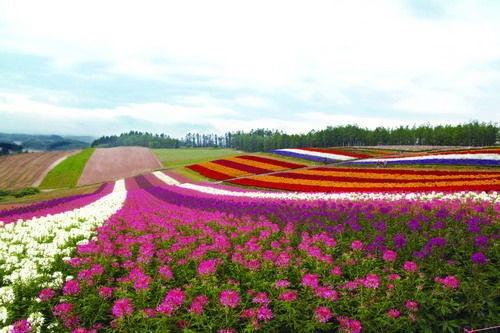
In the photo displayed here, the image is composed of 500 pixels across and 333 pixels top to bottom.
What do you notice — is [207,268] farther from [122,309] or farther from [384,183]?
[384,183]

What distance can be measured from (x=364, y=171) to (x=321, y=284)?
101ft

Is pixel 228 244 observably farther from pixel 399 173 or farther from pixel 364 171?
pixel 364 171

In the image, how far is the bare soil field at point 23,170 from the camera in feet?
184

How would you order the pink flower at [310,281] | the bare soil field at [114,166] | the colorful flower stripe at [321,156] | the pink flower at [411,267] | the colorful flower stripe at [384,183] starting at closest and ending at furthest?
1. the pink flower at [310,281]
2. the pink flower at [411,267]
3. the colorful flower stripe at [384,183]
4. the colorful flower stripe at [321,156]
5. the bare soil field at [114,166]

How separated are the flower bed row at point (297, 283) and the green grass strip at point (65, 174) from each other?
49.7 m

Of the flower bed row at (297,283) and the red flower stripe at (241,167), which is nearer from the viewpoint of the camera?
the flower bed row at (297,283)

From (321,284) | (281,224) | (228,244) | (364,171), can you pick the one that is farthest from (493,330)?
(364,171)

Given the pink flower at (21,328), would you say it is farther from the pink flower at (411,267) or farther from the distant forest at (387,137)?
the distant forest at (387,137)

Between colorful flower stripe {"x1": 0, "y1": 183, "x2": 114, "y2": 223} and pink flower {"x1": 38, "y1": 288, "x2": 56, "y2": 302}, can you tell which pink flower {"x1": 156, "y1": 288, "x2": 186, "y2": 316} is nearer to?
pink flower {"x1": 38, "y1": 288, "x2": 56, "y2": 302}

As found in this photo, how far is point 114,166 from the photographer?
6888cm

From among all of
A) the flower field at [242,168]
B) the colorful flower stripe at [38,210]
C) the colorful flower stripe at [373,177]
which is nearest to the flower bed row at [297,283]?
the colorful flower stripe at [38,210]

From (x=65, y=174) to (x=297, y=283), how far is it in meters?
61.0

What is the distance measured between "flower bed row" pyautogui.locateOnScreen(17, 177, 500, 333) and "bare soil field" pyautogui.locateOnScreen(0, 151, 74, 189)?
53.7 metres

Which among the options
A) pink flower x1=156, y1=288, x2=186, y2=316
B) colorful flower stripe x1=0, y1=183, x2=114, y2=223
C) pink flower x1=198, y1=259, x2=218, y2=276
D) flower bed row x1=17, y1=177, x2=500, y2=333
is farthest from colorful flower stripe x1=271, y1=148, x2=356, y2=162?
pink flower x1=156, y1=288, x2=186, y2=316
